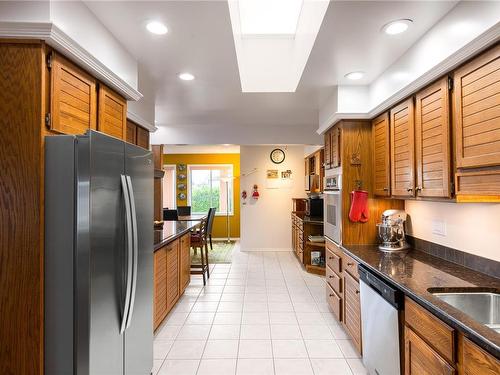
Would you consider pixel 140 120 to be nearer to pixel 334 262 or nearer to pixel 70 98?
pixel 70 98

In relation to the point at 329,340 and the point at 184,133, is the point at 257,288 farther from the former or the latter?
the point at 184,133

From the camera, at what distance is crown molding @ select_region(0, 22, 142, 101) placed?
137cm

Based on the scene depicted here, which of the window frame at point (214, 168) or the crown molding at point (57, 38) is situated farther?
the window frame at point (214, 168)

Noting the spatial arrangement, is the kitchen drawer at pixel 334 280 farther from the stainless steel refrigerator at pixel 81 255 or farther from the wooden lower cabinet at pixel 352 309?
the stainless steel refrigerator at pixel 81 255

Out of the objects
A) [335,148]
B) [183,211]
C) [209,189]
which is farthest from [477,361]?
[209,189]

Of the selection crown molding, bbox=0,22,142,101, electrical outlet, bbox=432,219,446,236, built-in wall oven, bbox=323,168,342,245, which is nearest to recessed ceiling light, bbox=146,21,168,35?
crown molding, bbox=0,22,142,101

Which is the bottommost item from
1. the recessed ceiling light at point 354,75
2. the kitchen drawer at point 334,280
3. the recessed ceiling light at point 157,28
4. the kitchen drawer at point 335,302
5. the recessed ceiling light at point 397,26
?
the kitchen drawer at point 335,302

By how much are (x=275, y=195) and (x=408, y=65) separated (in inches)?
184

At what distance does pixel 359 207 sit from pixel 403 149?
2.38 ft

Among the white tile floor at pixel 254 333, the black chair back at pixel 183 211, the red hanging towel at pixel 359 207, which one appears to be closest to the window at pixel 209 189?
the black chair back at pixel 183 211

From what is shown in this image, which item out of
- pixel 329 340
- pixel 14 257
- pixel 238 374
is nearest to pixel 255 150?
pixel 329 340

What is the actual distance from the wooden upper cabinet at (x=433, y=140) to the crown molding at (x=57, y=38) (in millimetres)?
2135

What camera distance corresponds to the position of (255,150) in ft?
22.1

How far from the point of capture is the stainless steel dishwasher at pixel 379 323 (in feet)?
5.70
